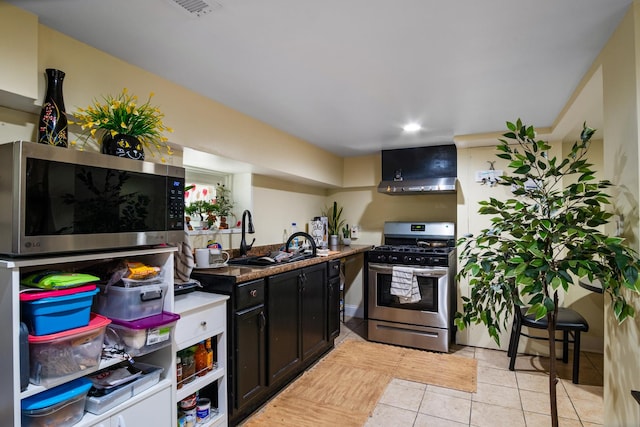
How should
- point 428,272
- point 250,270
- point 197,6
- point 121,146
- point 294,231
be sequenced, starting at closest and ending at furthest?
1. point 197,6
2. point 121,146
3. point 250,270
4. point 428,272
5. point 294,231

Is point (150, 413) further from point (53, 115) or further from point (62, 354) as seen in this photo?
point (53, 115)

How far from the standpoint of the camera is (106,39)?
1.63 meters

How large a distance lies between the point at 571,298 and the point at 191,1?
4.11 metres

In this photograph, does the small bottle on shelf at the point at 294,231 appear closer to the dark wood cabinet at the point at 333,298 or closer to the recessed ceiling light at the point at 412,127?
the dark wood cabinet at the point at 333,298

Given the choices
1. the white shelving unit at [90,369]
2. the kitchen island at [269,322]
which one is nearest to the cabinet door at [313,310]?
the kitchen island at [269,322]

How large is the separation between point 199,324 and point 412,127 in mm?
2385

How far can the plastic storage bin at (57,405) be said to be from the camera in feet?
3.86

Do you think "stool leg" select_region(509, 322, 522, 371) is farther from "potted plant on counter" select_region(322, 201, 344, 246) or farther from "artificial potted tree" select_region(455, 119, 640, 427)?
"potted plant on counter" select_region(322, 201, 344, 246)

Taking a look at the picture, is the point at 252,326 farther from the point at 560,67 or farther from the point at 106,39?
the point at 560,67

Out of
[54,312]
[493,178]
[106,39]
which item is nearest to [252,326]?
[54,312]

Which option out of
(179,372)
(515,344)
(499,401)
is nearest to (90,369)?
(179,372)

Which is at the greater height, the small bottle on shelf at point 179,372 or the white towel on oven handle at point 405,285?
the white towel on oven handle at point 405,285

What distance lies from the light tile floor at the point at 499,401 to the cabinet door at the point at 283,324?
717 mm

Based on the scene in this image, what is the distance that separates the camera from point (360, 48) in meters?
1.71
